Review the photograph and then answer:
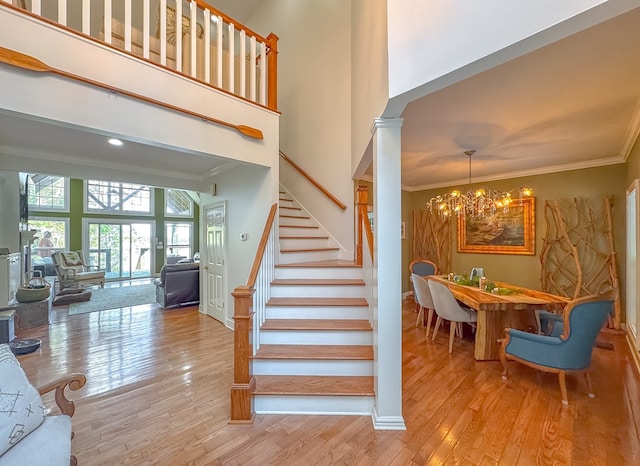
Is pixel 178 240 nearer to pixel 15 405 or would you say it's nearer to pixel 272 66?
pixel 272 66

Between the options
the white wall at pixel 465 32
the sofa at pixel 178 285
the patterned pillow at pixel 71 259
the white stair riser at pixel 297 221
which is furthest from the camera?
the patterned pillow at pixel 71 259

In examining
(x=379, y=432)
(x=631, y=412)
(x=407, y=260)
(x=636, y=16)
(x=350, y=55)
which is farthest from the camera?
(x=407, y=260)

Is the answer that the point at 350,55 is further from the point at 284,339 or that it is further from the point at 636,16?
the point at 284,339

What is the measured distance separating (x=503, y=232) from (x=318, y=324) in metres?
4.51

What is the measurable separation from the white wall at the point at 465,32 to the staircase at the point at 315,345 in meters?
1.97

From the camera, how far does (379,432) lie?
2.05 meters

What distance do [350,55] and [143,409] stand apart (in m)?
4.85

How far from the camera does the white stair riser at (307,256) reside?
3.83 meters

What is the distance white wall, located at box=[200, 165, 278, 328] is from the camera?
12.3 ft

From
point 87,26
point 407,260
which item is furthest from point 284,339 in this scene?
point 407,260

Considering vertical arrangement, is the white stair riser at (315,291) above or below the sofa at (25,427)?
above

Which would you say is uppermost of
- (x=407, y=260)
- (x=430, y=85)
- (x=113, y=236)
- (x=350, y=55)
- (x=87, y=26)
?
(x=350, y=55)

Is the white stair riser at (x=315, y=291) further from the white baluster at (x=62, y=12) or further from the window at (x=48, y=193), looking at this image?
the window at (x=48, y=193)

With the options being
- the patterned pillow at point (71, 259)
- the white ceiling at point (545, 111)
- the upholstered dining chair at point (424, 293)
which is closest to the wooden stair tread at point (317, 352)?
the upholstered dining chair at point (424, 293)
